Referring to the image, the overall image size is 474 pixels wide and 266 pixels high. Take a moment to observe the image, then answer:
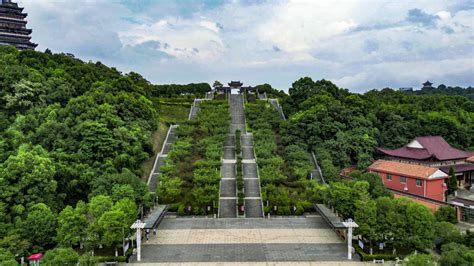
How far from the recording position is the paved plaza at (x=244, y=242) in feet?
59.3

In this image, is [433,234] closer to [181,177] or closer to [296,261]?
[296,261]

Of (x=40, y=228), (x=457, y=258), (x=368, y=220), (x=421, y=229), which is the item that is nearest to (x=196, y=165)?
(x=40, y=228)

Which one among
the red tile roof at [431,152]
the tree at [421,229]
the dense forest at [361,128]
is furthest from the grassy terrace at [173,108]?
the tree at [421,229]

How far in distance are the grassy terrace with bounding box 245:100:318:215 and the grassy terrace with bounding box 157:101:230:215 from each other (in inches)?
142

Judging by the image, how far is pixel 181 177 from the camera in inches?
1175

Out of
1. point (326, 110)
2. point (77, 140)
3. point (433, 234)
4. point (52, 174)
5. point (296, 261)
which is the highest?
point (326, 110)

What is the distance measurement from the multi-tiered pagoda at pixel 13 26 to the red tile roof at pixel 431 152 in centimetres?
4855

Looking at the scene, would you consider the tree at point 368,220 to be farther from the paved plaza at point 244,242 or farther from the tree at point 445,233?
the tree at point 445,233

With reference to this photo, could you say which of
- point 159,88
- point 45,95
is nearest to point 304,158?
point 45,95

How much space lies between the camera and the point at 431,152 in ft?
100

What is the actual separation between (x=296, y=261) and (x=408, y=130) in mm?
23532

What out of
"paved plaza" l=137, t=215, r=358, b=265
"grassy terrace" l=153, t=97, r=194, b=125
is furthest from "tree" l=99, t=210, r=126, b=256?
"grassy terrace" l=153, t=97, r=194, b=125

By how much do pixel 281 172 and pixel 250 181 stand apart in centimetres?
269

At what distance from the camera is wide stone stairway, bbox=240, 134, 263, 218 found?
2605 cm
